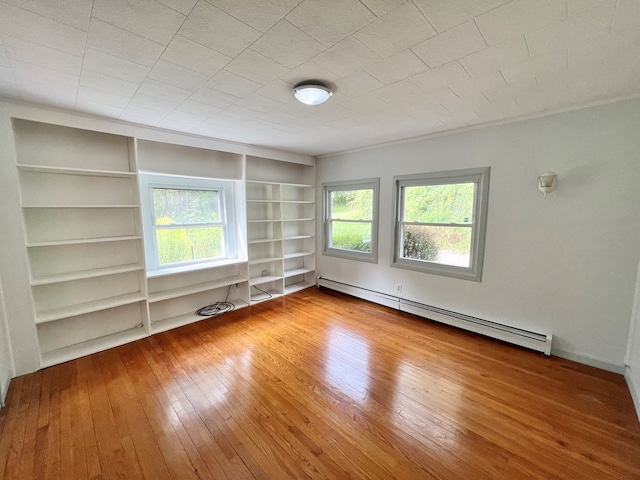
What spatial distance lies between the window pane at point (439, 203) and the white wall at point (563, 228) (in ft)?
0.85

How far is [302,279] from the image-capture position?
5.05m

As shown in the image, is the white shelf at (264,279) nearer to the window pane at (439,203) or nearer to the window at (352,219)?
the window at (352,219)

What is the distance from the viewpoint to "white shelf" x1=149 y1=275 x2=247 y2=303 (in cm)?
309

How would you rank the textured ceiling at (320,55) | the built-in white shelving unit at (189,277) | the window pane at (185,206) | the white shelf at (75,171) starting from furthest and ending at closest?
1. the window pane at (185,206)
2. the built-in white shelving unit at (189,277)
3. the white shelf at (75,171)
4. the textured ceiling at (320,55)

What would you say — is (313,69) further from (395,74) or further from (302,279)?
(302,279)

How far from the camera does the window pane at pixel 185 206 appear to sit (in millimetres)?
3256

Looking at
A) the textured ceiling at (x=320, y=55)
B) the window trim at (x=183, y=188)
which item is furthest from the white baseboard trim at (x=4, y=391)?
the textured ceiling at (x=320, y=55)

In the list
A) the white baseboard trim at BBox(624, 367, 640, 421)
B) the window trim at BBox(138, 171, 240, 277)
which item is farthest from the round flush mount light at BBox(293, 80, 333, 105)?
the white baseboard trim at BBox(624, 367, 640, 421)

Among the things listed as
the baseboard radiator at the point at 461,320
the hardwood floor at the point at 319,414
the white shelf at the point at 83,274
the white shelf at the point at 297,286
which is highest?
the white shelf at the point at 83,274

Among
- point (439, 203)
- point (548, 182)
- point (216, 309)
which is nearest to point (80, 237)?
point (216, 309)

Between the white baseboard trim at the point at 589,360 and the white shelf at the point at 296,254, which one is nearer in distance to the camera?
the white baseboard trim at the point at 589,360

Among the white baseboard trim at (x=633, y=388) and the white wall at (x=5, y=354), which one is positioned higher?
the white wall at (x=5, y=354)

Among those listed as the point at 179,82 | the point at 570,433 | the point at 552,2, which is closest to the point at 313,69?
the point at 179,82

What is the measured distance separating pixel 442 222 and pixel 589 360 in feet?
6.10
